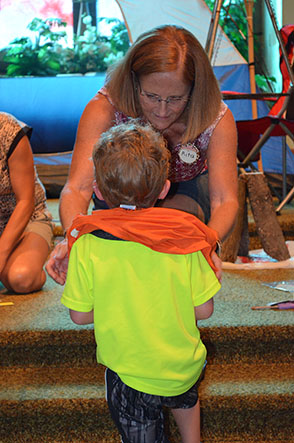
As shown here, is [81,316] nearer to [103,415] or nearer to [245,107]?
[103,415]

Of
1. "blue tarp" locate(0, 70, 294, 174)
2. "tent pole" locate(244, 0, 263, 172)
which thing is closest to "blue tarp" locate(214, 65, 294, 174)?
"tent pole" locate(244, 0, 263, 172)

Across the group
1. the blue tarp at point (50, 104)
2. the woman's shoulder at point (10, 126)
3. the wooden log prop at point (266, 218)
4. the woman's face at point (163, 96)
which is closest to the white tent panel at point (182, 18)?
the blue tarp at point (50, 104)

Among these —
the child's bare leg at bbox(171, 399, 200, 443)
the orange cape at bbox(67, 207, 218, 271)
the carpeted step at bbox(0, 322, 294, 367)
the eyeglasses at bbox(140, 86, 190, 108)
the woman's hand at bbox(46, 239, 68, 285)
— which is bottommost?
the carpeted step at bbox(0, 322, 294, 367)

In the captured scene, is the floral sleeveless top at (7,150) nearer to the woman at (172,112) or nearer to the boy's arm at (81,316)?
the woman at (172,112)

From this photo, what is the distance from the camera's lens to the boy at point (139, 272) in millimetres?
1255

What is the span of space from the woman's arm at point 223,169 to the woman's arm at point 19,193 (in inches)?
34.9

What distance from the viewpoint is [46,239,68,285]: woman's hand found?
1.37m

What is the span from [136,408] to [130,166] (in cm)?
51

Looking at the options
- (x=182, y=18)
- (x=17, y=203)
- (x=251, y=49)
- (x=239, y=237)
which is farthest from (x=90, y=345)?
(x=182, y=18)

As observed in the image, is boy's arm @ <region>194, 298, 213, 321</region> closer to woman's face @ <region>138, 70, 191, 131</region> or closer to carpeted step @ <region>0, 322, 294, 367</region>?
woman's face @ <region>138, 70, 191, 131</region>

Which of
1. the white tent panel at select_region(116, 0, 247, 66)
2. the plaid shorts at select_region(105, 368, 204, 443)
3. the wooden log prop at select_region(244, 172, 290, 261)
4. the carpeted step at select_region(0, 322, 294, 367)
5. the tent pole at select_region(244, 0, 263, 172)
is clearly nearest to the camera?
the plaid shorts at select_region(105, 368, 204, 443)

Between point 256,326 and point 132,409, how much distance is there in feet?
2.59

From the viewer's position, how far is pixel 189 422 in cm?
146

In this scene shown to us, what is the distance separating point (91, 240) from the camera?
4.26 feet
